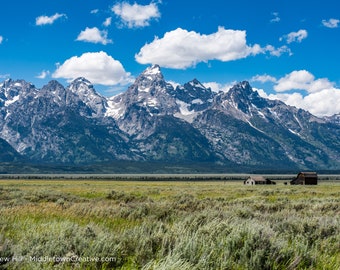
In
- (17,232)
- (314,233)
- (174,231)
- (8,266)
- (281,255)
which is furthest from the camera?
(314,233)

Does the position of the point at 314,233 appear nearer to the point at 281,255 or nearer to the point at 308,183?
the point at 281,255

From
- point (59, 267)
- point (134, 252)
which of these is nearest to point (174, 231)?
point (134, 252)

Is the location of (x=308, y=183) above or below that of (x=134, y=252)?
below

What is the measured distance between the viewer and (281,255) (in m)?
7.65

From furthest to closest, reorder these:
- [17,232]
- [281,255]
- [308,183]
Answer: [308,183], [17,232], [281,255]

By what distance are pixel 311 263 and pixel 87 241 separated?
4589mm

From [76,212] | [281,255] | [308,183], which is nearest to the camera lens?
[281,255]

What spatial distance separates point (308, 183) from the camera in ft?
376

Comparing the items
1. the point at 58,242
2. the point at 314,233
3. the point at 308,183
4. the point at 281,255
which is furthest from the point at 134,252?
the point at 308,183

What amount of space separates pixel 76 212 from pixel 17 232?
8327 mm

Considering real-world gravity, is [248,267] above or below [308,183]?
above

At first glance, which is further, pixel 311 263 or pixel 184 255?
pixel 311 263

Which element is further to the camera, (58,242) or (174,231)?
(174,231)

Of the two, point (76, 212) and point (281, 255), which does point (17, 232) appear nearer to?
point (281, 255)
